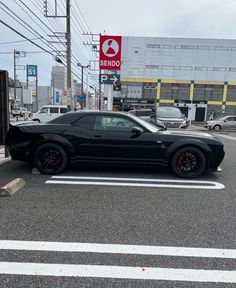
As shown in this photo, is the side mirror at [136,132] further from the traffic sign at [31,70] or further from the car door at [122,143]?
the traffic sign at [31,70]

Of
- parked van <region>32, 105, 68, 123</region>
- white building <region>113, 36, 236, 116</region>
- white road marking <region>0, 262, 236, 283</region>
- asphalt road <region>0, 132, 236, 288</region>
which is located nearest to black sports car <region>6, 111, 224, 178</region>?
asphalt road <region>0, 132, 236, 288</region>

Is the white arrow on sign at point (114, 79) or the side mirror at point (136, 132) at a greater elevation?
the white arrow on sign at point (114, 79)

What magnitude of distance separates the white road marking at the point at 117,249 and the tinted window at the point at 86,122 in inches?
127

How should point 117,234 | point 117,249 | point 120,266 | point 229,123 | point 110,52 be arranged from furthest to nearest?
point 229,123
point 110,52
point 117,234
point 117,249
point 120,266

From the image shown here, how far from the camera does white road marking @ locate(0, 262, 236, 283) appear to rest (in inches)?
99.0

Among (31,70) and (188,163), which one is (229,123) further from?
(31,70)

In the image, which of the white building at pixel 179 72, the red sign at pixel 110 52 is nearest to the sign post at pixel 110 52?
the red sign at pixel 110 52

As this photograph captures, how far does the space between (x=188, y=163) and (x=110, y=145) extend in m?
1.78

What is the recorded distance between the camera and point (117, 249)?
299 cm

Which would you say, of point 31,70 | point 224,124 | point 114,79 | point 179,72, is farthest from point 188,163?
point 179,72

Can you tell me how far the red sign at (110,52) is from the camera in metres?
12.4

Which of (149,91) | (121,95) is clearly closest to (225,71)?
(149,91)

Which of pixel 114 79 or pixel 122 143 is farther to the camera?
pixel 114 79

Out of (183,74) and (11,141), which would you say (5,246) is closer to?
(11,141)
